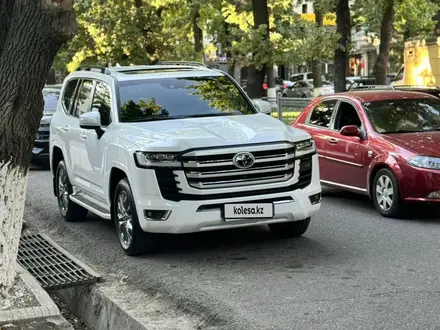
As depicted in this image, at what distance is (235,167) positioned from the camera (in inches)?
289

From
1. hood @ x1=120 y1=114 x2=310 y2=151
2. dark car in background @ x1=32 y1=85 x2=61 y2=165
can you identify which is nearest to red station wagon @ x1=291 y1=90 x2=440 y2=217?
hood @ x1=120 y1=114 x2=310 y2=151

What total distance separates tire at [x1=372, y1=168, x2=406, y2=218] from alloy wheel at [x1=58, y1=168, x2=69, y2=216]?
13.1 ft

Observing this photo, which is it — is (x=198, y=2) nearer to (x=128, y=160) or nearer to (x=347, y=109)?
(x=347, y=109)

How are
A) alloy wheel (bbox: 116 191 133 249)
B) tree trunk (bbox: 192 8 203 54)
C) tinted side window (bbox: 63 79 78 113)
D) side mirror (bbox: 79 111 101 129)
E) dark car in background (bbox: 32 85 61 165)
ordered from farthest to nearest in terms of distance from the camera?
tree trunk (bbox: 192 8 203 54)
dark car in background (bbox: 32 85 61 165)
tinted side window (bbox: 63 79 78 113)
side mirror (bbox: 79 111 101 129)
alloy wheel (bbox: 116 191 133 249)

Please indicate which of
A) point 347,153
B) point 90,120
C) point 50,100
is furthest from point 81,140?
point 50,100

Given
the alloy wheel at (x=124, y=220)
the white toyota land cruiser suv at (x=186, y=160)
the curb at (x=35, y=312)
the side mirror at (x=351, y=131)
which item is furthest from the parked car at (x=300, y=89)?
the curb at (x=35, y=312)

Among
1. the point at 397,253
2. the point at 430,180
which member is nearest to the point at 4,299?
the point at 397,253

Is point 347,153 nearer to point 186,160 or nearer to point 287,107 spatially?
point 186,160

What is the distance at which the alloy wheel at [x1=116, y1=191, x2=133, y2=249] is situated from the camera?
7715 mm

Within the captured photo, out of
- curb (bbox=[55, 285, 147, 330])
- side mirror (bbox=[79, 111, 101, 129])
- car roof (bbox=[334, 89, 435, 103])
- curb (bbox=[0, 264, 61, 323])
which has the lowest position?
curb (bbox=[55, 285, 147, 330])

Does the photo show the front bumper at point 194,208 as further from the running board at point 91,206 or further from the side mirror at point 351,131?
the side mirror at point 351,131

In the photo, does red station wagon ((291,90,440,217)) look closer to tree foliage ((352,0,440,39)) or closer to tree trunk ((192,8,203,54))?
tree foliage ((352,0,440,39))

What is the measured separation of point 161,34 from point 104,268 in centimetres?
2373

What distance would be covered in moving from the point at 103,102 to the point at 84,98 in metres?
0.84
